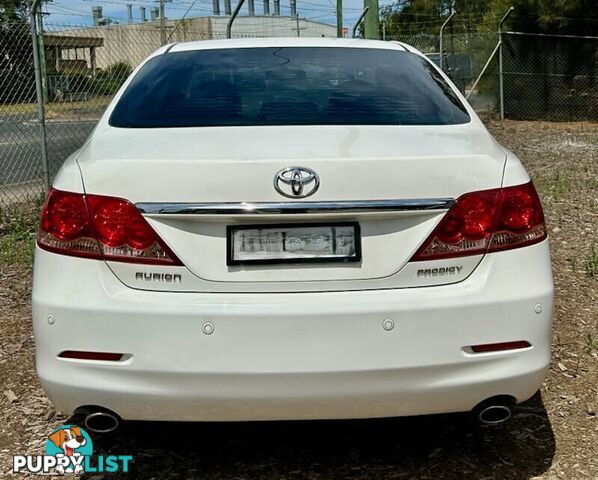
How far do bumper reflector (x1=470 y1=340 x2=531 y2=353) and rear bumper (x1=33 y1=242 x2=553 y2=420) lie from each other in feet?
0.06

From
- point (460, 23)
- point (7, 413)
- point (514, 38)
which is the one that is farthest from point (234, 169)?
point (460, 23)

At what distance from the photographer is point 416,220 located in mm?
2410

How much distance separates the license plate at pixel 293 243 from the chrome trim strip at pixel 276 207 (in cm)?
6

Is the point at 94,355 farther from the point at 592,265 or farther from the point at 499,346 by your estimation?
the point at 592,265

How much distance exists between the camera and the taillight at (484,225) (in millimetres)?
2424

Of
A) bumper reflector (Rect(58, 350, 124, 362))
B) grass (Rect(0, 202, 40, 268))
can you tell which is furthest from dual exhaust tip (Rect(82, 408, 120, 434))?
grass (Rect(0, 202, 40, 268))

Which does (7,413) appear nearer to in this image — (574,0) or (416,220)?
(416,220)

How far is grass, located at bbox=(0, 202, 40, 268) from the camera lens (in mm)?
5918

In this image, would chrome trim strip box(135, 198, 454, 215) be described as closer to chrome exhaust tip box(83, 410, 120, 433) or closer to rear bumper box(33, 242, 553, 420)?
rear bumper box(33, 242, 553, 420)

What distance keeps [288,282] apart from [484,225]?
2.21 ft

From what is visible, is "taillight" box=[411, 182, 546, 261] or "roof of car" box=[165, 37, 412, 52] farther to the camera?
"roof of car" box=[165, 37, 412, 52]

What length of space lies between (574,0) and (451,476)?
17107 millimetres

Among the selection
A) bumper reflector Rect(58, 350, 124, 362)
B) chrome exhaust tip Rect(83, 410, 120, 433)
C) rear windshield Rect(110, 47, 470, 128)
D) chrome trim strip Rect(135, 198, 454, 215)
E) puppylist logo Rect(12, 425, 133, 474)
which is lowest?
puppylist logo Rect(12, 425, 133, 474)

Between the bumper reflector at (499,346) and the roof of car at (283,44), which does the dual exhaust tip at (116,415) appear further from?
the roof of car at (283,44)
